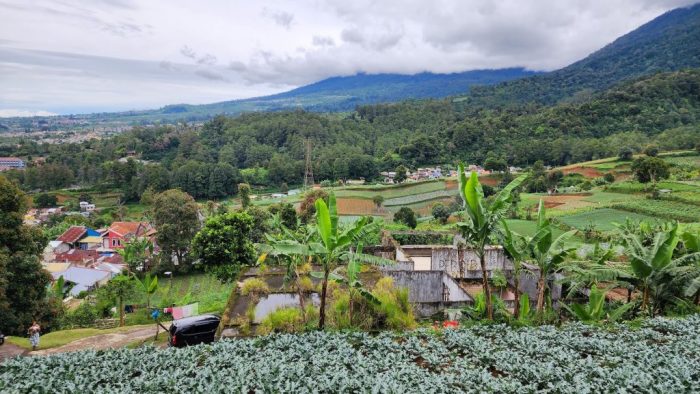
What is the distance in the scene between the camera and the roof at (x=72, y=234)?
34534 millimetres

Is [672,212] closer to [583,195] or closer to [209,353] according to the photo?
[583,195]

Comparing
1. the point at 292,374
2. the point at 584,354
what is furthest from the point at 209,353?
the point at 584,354

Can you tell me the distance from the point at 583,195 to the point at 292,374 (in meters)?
33.0

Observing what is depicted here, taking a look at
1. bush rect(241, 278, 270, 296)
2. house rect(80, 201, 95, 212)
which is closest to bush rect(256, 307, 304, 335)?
bush rect(241, 278, 270, 296)

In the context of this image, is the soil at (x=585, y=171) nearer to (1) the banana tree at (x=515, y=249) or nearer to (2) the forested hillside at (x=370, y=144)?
(2) the forested hillside at (x=370, y=144)

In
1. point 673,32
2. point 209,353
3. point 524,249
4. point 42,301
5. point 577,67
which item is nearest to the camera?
point 209,353

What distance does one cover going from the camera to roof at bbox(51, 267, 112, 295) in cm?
2417

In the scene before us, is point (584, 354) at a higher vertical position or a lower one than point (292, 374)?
lower

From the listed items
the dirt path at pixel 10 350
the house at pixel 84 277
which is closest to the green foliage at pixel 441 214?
the house at pixel 84 277

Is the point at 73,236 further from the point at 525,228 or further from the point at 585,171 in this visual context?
the point at 585,171

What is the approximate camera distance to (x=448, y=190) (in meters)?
42.2

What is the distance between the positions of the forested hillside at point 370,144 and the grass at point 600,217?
81.7ft

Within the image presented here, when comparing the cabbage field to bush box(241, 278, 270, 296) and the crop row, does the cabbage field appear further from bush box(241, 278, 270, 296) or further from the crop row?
the crop row

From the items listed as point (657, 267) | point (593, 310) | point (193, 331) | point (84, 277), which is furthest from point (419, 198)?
point (193, 331)
